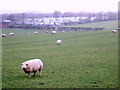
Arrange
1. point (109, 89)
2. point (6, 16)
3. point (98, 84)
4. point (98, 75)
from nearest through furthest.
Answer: point (109, 89) < point (98, 84) < point (98, 75) < point (6, 16)

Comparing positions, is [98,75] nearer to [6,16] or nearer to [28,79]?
[28,79]

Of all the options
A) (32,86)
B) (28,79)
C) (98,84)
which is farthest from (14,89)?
(98,84)

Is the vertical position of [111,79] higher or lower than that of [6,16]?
lower

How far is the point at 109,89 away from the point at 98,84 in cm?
124

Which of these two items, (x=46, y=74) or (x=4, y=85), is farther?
(x=46, y=74)

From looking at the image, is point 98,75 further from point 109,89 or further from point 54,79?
point 109,89

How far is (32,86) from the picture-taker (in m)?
13.8

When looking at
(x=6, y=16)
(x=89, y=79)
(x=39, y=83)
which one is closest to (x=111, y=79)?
(x=89, y=79)

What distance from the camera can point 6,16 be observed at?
172625 millimetres

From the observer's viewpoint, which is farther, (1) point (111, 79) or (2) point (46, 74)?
(2) point (46, 74)

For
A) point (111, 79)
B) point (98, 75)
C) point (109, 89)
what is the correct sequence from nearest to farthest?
point (109, 89), point (111, 79), point (98, 75)

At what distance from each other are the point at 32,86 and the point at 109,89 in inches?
148

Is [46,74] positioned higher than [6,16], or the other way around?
[6,16]

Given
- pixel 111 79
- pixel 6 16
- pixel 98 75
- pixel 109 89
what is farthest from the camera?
pixel 6 16
